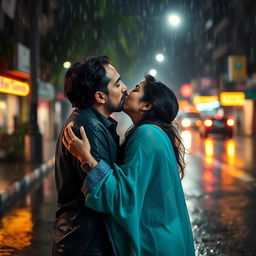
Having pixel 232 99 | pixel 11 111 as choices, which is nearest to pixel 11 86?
pixel 11 111

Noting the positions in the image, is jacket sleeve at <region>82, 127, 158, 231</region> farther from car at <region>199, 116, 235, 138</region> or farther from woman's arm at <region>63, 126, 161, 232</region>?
car at <region>199, 116, 235, 138</region>

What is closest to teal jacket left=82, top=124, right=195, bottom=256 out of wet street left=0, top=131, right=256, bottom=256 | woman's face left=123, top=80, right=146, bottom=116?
woman's face left=123, top=80, right=146, bottom=116

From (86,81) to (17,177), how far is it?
415 inches

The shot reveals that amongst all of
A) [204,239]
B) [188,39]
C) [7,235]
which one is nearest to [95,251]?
[204,239]

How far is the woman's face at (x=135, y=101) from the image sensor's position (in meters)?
2.72

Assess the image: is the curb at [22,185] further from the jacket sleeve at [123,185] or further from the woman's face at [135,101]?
the jacket sleeve at [123,185]

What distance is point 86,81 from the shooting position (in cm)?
256

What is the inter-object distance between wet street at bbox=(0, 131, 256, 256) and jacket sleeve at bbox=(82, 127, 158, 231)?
131cm

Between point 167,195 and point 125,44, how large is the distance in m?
34.6

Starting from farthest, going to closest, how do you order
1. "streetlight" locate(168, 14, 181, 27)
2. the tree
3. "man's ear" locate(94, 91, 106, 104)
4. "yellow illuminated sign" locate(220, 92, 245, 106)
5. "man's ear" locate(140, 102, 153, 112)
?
"yellow illuminated sign" locate(220, 92, 245, 106) < the tree < "streetlight" locate(168, 14, 181, 27) < "man's ear" locate(140, 102, 153, 112) < "man's ear" locate(94, 91, 106, 104)

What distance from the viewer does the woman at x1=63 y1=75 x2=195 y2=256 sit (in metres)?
2.34

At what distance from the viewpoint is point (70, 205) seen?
2.54 m

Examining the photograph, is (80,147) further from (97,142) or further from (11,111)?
(11,111)

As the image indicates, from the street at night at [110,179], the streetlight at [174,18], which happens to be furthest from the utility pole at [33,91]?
the streetlight at [174,18]
